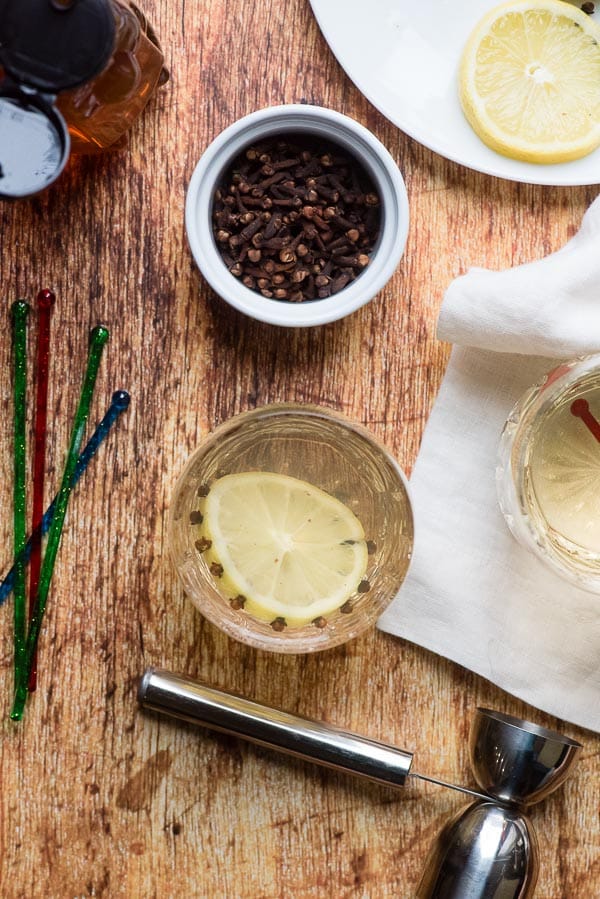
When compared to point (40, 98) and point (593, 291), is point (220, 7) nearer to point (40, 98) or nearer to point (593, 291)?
point (40, 98)

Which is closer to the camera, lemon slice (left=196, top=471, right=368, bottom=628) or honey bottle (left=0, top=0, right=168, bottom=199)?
honey bottle (left=0, top=0, right=168, bottom=199)

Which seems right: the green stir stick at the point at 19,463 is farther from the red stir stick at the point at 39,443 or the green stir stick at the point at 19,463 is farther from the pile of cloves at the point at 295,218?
the pile of cloves at the point at 295,218

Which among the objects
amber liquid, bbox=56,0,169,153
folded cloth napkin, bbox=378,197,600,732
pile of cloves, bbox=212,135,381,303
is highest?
amber liquid, bbox=56,0,169,153

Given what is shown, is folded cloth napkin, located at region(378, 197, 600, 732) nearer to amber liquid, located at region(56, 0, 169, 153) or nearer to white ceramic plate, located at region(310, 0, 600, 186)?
white ceramic plate, located at region(310, 0, 600, 186)

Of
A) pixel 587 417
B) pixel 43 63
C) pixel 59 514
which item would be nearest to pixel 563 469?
pixel 587 417

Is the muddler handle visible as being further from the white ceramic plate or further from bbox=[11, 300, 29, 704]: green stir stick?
the white ceramic plate

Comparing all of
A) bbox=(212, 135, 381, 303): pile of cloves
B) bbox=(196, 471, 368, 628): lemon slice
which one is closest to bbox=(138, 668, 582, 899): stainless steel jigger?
bbox=(196, 471, 368, 628): lemon slice

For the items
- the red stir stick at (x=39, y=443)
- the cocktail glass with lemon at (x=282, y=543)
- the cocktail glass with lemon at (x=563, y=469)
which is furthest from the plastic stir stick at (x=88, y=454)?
the cocktail glass with lemon at (x=563, y=469)

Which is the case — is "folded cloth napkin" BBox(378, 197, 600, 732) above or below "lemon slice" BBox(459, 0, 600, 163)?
below
